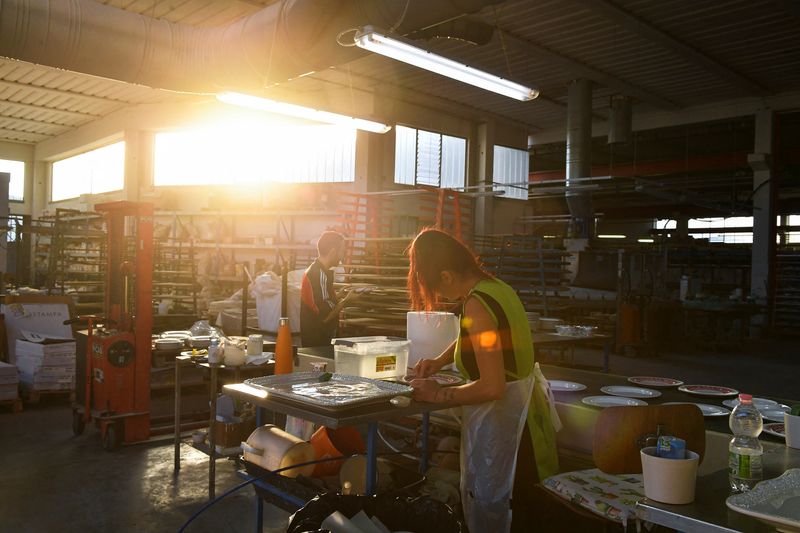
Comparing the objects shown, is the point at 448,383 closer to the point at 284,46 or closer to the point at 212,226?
the point at 284,46

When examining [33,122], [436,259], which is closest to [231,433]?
[436,259]

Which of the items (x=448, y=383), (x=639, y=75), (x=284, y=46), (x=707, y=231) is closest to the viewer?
(x=448, y=383)

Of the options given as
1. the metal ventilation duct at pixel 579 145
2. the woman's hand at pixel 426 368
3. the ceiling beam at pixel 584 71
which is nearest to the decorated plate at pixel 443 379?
the woman's hand at pixel 426 368

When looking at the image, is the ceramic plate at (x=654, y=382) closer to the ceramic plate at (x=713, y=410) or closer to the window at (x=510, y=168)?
the ceramic plate at (x=713, y=410)

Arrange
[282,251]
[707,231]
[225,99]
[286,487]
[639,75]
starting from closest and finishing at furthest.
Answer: [286,487], [225,99], [639,75], [282,251], [707,231]

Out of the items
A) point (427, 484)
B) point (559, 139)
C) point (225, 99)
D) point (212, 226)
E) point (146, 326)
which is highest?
point (559, 139)

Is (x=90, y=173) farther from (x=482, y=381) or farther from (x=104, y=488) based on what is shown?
(x=482, y=381)

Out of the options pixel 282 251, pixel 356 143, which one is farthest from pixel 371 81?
pixel 282 251

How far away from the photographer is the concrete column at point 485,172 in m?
13.4

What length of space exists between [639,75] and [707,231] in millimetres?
9666

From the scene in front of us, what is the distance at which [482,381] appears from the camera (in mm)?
2346

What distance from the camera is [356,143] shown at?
38.2 feet

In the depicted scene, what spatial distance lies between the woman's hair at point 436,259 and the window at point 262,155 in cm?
941

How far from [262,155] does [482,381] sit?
11.0 meters
